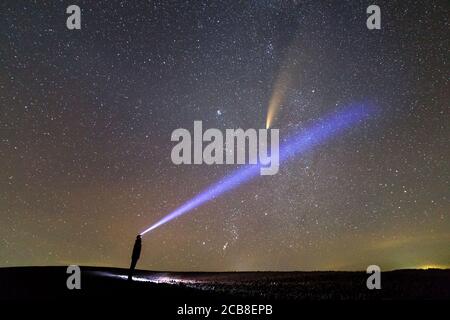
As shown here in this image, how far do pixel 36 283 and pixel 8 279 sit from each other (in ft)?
8.56
